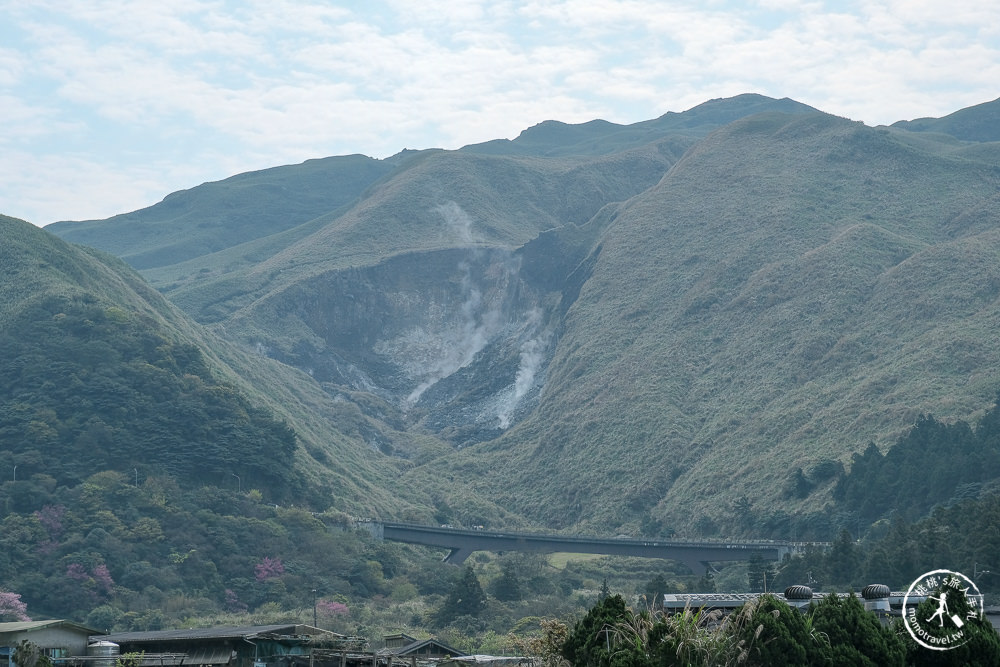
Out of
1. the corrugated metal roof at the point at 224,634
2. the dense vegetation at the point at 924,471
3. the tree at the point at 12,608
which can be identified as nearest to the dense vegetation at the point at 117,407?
the tree at the point at 12,608

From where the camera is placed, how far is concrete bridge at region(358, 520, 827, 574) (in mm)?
128125

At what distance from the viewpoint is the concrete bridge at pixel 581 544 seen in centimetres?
12812

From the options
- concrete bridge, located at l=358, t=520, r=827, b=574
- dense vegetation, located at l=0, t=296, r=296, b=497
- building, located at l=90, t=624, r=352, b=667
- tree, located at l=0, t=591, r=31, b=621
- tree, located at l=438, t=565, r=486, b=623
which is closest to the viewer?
Answer: building, located at l=90, t=624, r=352, b=667

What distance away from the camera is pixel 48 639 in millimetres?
53000

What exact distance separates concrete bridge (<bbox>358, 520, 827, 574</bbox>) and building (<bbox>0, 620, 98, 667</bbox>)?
77126mm

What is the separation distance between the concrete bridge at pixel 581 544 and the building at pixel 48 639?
253 ft

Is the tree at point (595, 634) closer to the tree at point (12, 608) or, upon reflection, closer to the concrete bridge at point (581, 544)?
the tree at point (12, 608)

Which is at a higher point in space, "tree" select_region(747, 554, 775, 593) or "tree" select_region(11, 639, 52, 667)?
"tree" select_region(11, 639, 52, 667)

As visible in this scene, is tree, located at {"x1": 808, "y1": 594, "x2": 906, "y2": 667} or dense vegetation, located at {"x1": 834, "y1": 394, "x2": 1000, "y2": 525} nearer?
tree, located at {"x1": 808, "y1": 594, "x2": 906, "y2": 667}

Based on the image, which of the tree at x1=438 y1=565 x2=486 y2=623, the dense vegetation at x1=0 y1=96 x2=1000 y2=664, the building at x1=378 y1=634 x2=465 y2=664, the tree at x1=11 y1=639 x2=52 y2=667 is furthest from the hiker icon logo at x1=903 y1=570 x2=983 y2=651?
the tree at x1=438 y1=565 x2=486 y2=623

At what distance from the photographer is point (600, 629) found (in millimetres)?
46562

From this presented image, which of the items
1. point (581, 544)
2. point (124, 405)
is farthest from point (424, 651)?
point (124, 405)

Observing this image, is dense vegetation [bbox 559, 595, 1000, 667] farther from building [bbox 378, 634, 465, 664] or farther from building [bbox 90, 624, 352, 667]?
building [bbox 378, 634, 465, 664]

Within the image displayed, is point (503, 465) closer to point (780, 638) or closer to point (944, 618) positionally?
point (780, 638)
